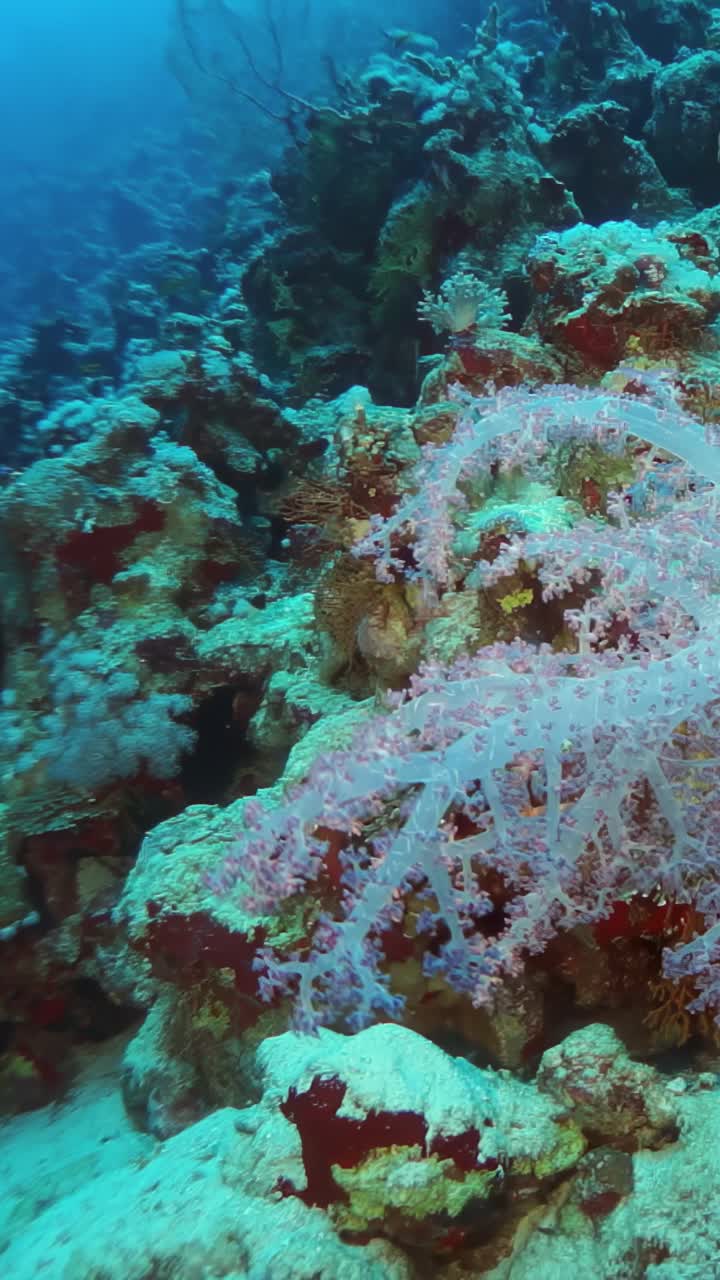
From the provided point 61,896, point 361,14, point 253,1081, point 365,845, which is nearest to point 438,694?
point 365,845

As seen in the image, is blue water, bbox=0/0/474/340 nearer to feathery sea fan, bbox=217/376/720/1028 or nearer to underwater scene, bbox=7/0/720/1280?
underwater scene, bbox=7/0/720/1280

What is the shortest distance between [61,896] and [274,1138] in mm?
2080

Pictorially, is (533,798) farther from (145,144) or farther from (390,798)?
(145,144)

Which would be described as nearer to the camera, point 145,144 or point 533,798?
point 533,798

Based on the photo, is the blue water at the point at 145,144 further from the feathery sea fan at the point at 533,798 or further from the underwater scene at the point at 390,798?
the feathery sea fan at the point at 533,798

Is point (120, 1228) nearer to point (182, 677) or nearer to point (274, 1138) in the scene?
point (274, 1138)

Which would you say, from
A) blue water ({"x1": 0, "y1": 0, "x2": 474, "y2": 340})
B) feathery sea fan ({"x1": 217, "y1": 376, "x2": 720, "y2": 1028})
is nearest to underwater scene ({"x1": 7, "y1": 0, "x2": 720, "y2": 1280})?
feathery sea fan ({"x1": 217, "y1": 376, "x2": 720, "y2": 1028})

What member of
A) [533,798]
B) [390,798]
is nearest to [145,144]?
[390,798]

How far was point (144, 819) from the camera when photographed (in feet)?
12.1

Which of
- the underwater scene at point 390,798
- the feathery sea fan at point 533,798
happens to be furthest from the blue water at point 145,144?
the feathery sea fan at point 533,798

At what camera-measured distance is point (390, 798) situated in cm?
204

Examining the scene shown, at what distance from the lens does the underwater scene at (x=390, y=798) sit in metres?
1.69

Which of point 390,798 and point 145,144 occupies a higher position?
point 145,144

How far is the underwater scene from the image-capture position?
1688mm
